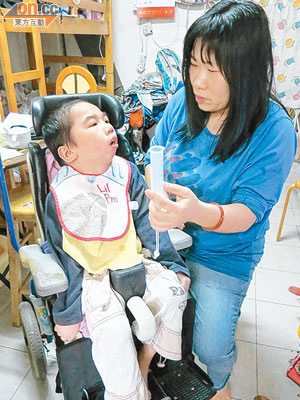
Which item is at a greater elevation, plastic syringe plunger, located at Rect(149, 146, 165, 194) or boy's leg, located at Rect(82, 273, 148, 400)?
plastic syringe plunger, located at Rect(149, 146, 165, 194)

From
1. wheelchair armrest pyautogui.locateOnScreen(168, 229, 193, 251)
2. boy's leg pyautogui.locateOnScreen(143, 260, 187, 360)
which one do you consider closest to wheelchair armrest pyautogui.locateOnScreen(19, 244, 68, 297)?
boy's leg pyautogui.locateOnScreen(143, 260, 187, 360)

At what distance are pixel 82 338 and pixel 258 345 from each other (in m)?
1.03

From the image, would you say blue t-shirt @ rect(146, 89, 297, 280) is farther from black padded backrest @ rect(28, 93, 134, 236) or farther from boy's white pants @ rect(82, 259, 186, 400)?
black padded backrest @ rect(28, 93, 134, 236)

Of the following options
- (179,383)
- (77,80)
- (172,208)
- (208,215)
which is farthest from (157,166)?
(77,80)

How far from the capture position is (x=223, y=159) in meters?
1.03

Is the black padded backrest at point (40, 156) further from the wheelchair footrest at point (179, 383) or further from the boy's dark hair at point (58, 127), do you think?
the wheelchair footrest at point (179, 383)

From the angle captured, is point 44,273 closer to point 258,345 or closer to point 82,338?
point 82,338

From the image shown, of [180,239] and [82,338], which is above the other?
[180,239]

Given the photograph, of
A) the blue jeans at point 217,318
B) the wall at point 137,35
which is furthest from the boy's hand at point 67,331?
the wall at point 137,35

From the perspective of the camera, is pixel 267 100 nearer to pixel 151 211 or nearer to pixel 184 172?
pixel 184 172

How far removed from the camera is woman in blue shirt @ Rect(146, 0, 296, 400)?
86 centimetres

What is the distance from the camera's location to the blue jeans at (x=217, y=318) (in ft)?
3.62

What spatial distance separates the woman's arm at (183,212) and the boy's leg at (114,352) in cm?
29

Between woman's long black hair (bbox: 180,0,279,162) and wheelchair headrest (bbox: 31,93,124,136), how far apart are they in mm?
285
